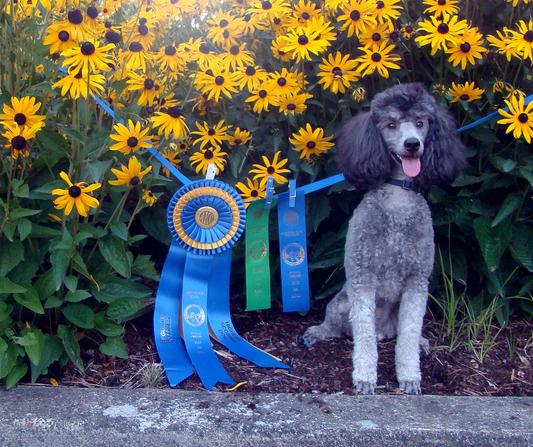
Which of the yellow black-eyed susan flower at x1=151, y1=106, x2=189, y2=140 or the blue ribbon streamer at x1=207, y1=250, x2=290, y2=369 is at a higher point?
the yellow black-eyed susan flower at x1=151, y1=106, x2=189, y2=140

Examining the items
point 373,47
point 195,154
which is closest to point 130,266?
point 195,154

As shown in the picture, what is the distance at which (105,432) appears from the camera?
228 centimetres

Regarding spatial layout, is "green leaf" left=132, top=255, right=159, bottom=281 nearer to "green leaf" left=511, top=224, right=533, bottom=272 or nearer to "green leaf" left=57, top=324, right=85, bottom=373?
"green leaf" left=57, top=324, right=85, bottom=373

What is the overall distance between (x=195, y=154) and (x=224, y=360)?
3.01 ft

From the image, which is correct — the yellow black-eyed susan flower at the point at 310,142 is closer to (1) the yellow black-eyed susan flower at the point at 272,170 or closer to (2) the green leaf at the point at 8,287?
(1) the yellow black-eyed susan flower at the point at 272,170

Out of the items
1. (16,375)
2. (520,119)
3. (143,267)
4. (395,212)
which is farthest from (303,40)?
(16,375)

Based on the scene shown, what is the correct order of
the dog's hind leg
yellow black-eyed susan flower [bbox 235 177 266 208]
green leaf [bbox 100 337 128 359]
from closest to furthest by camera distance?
green leaf [bbox 100 337 128 359], the dog's hind leg, yellow black-eyed susan flower [bbox 235 177 266 208]

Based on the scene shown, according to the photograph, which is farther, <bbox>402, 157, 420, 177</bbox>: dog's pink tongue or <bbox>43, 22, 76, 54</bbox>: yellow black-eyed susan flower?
<bbox>402, 157, 420, 177</bbox>: dog's pink tongue

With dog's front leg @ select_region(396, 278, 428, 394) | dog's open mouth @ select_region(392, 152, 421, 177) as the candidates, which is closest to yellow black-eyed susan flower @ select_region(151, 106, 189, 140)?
dog's open mouth @ select_region(392, 152, 421, 177)

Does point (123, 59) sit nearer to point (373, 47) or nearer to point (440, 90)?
point (373, 47)

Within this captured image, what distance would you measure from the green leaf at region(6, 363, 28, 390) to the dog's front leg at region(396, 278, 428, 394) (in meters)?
1.41

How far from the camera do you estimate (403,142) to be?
2.57 m

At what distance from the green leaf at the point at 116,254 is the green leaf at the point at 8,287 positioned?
13.3 inches

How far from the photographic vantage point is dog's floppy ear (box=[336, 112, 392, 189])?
8.75ft
